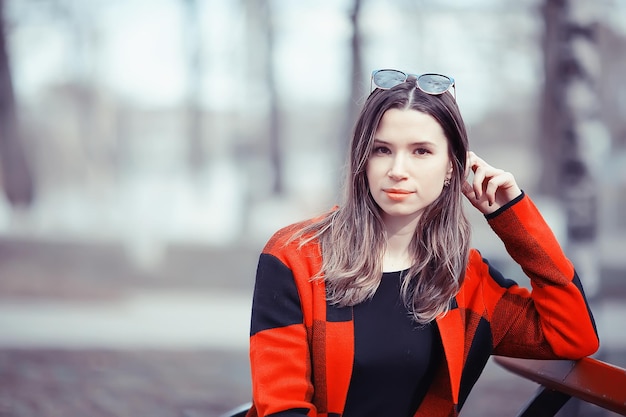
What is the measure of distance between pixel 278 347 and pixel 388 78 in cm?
76

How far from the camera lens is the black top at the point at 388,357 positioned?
179 cm

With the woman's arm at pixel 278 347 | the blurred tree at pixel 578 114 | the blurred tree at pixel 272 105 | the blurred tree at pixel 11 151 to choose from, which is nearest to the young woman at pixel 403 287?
the woman's arm at pixel 278 347

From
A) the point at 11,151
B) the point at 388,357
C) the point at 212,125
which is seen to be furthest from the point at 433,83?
the point at 11,151

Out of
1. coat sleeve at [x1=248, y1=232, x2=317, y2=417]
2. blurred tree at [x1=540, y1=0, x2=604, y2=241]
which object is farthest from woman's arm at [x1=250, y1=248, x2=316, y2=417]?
blurred tree at [x1=540, y1=0, x2=604, y2=241]

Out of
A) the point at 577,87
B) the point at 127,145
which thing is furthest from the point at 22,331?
the point at 577,87

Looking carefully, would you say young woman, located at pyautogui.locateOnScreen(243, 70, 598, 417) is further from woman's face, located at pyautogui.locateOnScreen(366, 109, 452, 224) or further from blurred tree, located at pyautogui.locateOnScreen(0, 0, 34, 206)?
blurred tree, located at pyautogui.locateOnScreen(0, 0, 34, 206)

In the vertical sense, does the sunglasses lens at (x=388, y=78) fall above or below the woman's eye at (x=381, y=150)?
above

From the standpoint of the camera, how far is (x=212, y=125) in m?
8.26

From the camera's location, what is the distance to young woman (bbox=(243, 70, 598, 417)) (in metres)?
1.77

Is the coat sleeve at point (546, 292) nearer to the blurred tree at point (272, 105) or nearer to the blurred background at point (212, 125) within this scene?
the blurred background at point (212, 125)

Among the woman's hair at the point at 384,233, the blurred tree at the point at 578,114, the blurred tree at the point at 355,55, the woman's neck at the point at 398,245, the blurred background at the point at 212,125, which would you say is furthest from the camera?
the blurred background at the point at 212,125

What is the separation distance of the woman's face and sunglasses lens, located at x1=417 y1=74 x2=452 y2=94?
80 millimetres

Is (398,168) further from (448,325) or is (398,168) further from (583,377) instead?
(583,377)

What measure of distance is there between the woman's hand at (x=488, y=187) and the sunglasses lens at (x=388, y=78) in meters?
0.28
